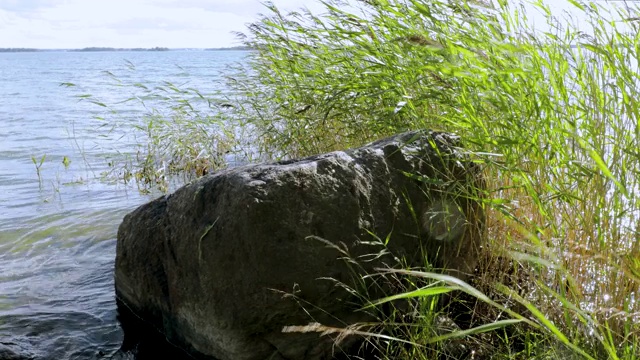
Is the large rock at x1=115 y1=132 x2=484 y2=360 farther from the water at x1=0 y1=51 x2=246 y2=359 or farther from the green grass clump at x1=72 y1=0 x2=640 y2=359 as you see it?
the water at x1=0 y1=51 x2=246 y2=359

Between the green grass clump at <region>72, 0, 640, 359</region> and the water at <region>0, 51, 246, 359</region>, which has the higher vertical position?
the green grass clump at <region>72, 0, 640, 359</region>

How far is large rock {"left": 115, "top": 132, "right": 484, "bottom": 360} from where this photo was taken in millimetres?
2848

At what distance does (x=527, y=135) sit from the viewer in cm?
281

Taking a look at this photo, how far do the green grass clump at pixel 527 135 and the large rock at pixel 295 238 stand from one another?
0.21 m

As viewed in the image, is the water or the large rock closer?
the large rock

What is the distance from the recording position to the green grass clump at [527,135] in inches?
102

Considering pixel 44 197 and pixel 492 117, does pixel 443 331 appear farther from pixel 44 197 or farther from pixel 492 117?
pixel 44 197

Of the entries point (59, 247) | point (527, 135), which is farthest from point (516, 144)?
point (59, 247)

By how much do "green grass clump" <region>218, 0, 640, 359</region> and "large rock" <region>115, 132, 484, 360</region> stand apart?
21cm

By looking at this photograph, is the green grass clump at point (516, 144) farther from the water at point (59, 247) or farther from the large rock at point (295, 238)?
the water at point (59, 247)

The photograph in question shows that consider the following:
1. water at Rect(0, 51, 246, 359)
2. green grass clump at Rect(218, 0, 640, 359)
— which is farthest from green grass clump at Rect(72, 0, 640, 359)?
water at Rect(0, 51, 246, 359)

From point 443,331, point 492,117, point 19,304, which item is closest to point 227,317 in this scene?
point 443,331

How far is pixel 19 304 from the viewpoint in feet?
13.4

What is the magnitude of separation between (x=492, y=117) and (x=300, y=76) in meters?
1.87
